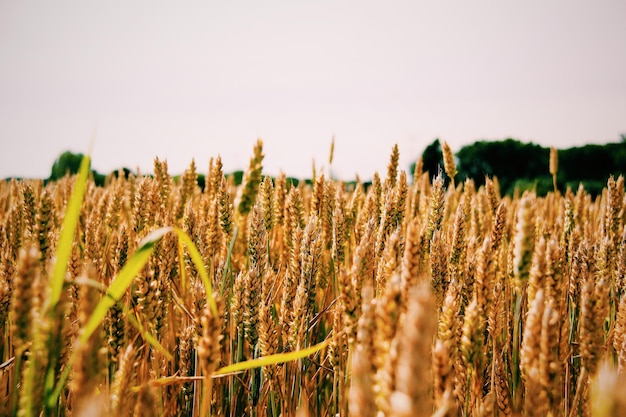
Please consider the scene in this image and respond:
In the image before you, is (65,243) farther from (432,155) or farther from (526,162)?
(526,162)

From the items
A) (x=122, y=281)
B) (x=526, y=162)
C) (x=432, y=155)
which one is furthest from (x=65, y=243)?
(x=526, y=162)

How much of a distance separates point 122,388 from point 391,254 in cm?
65

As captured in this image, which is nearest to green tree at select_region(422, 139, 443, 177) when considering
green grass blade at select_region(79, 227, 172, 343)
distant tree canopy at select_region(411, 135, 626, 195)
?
distant tree canopy at select_region(411, 135, 626, 195)

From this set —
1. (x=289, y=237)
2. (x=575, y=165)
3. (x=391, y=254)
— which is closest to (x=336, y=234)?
(x=289, y=237)

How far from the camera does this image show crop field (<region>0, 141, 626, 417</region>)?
600 millimetres

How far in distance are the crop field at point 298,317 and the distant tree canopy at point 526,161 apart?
15032 mm

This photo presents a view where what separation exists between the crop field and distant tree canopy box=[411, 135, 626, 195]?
15.0 m

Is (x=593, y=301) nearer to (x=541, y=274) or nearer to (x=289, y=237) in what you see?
(x=541, y=274)

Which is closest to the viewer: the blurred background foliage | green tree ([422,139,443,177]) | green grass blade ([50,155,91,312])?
green grass blade ([50,155,91,312])

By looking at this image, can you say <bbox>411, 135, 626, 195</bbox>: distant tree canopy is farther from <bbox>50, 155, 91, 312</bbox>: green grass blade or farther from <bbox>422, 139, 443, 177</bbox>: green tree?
<bbox>50, 155, 91, 312</bbox>: green grass blade

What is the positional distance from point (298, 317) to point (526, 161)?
2011 centimetres

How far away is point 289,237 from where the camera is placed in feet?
7.47

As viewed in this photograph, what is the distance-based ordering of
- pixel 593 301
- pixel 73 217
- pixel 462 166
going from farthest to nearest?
pixel 462 166
pixel 593 301
pixel 73 217

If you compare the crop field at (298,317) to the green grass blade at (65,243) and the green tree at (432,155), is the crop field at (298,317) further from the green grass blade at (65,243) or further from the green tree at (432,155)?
the green tree at (432,155)
